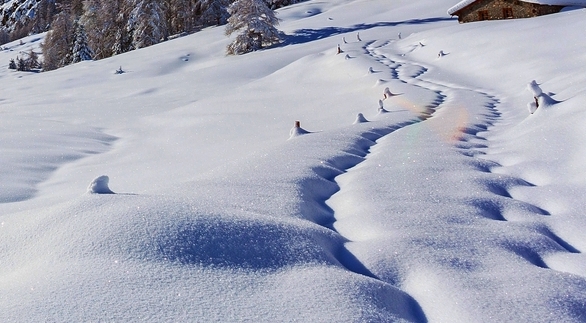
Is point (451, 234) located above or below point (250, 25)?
below

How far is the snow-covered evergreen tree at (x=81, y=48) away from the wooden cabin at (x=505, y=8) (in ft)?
88.7

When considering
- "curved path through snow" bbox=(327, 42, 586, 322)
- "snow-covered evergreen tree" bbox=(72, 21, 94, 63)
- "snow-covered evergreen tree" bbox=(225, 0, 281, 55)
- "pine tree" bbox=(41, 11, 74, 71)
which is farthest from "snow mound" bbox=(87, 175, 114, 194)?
"pine tree" bbox=(41, 11, 74, 71)

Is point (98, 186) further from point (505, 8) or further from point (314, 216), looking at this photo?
point (505, 8)

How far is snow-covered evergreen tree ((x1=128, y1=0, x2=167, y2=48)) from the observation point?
109ft

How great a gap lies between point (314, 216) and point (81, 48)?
1565 inches

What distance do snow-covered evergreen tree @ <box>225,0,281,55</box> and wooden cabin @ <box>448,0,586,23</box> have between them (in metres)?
8.74

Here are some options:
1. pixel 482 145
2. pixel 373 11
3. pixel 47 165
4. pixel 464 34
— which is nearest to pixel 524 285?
pixel 482 145

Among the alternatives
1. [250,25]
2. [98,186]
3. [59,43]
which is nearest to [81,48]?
[59,43]

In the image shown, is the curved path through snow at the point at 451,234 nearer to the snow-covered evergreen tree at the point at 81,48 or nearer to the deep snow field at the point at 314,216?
the deep snow field at the point at 314,216

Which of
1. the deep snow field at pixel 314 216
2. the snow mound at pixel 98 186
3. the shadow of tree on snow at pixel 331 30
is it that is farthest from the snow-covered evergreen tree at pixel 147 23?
the snow mound at pixel 98 186

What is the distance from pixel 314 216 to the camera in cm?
331

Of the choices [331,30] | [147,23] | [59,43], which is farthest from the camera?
[59,43]

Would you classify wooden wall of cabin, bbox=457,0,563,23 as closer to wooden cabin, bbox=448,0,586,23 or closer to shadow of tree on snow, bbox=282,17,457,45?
wooden cabin, bbox=448,0,586,23

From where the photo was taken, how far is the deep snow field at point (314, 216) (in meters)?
2.03
